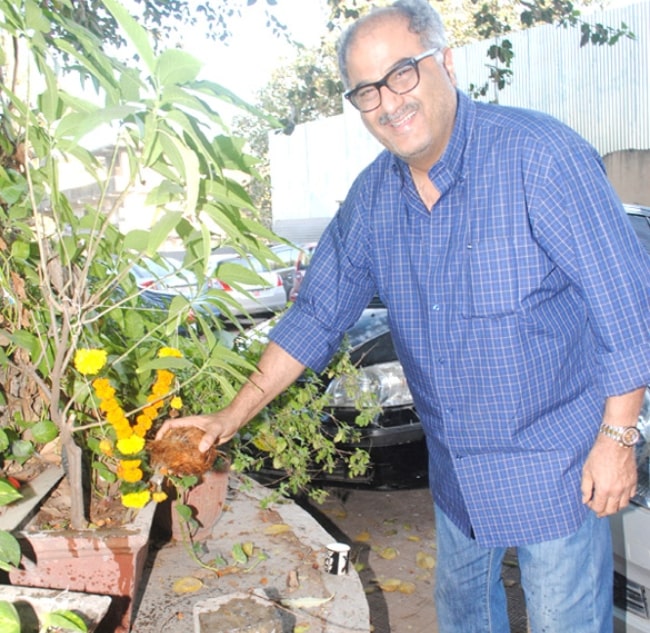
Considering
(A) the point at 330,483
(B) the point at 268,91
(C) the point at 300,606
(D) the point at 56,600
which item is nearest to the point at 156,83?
(D) the point at 56,600

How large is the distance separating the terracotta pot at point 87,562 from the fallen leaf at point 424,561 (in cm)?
204

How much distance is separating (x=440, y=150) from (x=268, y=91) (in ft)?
91.9

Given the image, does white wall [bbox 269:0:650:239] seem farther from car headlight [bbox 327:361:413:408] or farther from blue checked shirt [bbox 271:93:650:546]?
blue checked shirt [bbox 271:93:650:546]

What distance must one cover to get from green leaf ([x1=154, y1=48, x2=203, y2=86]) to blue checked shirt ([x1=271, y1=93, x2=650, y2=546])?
2.65 ft

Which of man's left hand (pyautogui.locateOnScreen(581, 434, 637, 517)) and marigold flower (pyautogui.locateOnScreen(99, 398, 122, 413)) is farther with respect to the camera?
marigold flower (pyautogui.locateOnScreen(99, 398, 122, 413))

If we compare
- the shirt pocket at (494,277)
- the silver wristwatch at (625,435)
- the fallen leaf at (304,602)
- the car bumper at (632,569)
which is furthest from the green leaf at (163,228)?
the car bumper at (632,569)

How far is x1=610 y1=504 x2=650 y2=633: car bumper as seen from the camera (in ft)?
7.92

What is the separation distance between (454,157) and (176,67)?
844 mm

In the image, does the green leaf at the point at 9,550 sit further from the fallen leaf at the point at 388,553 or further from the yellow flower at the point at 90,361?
the fallen leaf at the point at 388,553

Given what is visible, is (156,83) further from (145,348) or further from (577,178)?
(145,348)

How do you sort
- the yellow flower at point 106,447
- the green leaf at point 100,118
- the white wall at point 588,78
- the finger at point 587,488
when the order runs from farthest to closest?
the white wall at point 588,78 → the yellow flower at point 106,447 → the finger at point 587,488 → the green leaf at point 100,118

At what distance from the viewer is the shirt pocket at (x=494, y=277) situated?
1.84 m

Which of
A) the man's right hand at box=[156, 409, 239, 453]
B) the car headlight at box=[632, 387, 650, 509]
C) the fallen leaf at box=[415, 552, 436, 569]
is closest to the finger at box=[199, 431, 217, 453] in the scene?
the man's right hand at box=[156, 409, 239, 453]

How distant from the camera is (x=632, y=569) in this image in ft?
8.05
